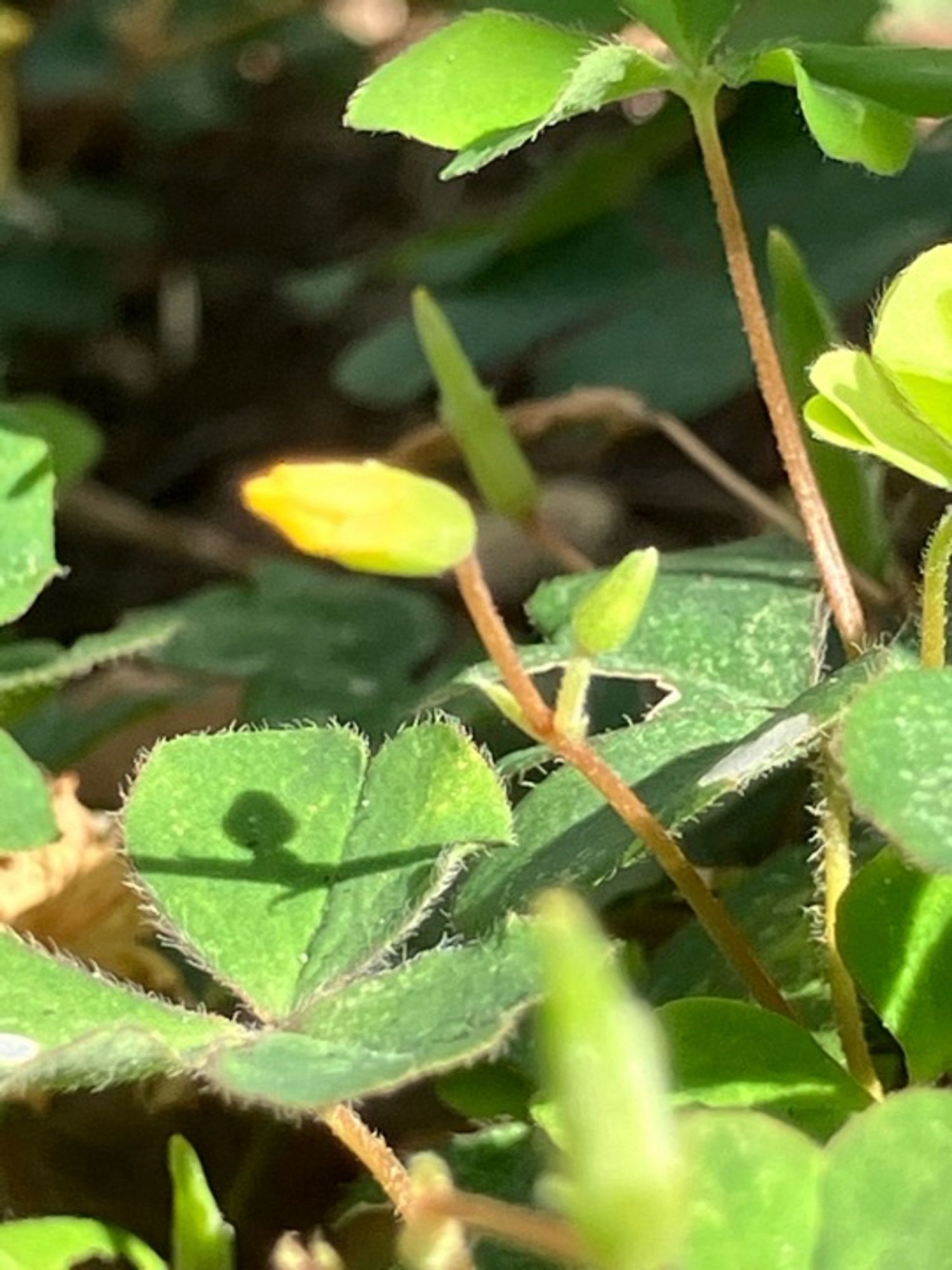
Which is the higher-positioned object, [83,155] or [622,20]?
[622,20]

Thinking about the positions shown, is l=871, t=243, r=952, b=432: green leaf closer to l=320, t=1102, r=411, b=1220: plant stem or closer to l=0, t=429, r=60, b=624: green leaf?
l=320, t=1102, r=411, b=1220: plant stem

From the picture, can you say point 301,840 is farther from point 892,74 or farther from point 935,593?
point 892,74

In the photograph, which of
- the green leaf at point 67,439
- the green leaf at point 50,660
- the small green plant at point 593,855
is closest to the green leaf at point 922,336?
the small green plant at point 593,855

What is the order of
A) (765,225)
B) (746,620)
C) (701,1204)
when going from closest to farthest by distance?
(701,1204)
(746,620)
(765,225)

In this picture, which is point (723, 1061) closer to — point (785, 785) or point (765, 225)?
point (785, 785)

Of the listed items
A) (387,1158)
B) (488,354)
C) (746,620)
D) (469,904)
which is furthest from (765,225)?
(387,1158)

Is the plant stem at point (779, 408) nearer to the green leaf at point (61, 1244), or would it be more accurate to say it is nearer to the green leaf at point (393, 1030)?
the green leaf at point (393, 1030)

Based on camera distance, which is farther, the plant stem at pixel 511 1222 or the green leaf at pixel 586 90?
the green leaf at pixel 586 90
